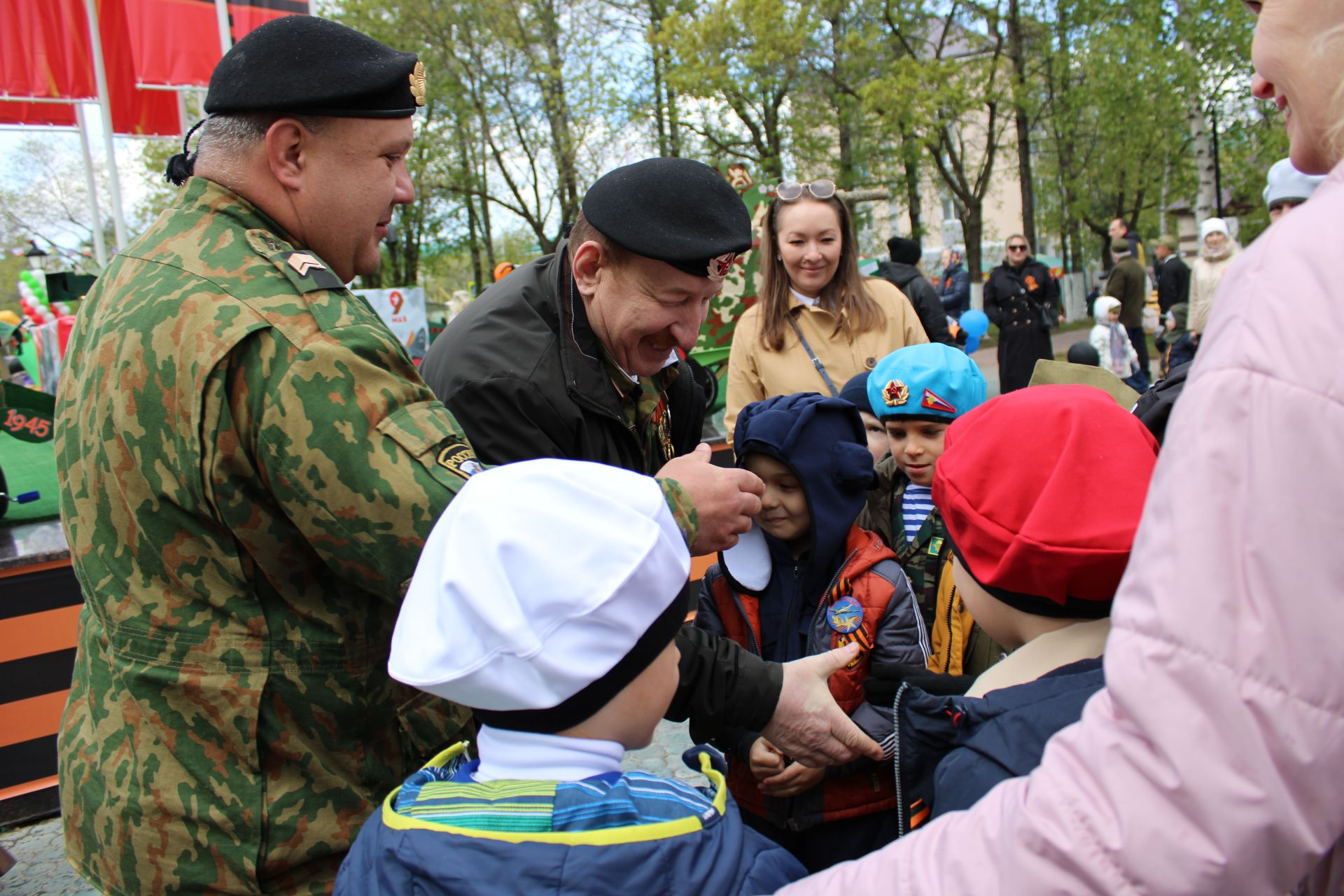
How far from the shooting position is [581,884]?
40.9 inches

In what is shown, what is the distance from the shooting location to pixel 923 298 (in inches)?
257

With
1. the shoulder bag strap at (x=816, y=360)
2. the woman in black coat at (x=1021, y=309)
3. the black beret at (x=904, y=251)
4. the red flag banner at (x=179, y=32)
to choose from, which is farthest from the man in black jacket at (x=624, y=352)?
the woman in black coat at (x=1021, y=309)

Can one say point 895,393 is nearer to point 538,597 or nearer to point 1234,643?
point 538,597

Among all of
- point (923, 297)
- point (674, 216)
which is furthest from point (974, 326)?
point (674, 216)

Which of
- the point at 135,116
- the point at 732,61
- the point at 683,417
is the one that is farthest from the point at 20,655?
the point at 732,61

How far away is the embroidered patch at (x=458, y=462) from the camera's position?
4.74ft

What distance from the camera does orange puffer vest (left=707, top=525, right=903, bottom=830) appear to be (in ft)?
7.29

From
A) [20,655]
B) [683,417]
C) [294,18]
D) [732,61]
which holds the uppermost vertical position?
[732,61]

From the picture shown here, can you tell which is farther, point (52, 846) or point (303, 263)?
point (52, 846)

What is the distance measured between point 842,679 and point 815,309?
6.72 feet

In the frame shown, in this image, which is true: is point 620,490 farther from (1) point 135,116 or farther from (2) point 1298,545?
(1) point 135,116

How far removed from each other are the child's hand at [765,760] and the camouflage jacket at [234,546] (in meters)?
0.88

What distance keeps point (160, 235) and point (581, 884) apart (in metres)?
1.28

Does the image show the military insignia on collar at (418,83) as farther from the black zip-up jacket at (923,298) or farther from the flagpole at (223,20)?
the flagpole at (223,20)
